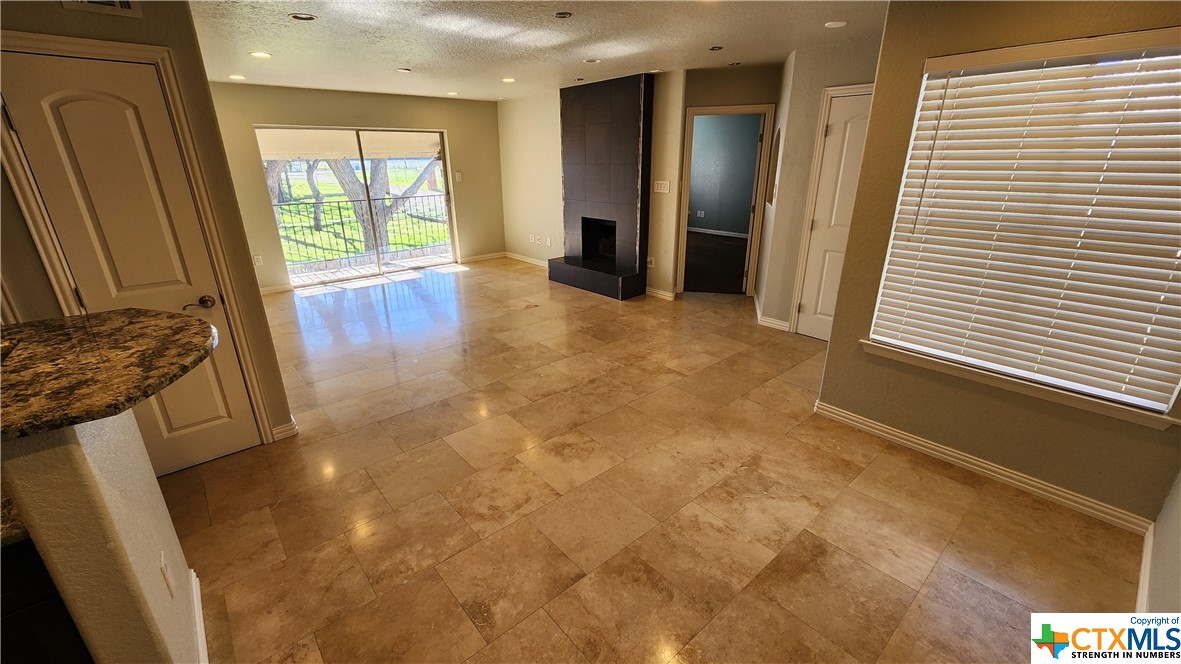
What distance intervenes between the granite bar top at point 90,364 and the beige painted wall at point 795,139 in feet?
14.6

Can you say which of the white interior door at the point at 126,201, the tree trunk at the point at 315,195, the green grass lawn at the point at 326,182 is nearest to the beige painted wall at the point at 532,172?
the green grass lawn at the point at 326,182

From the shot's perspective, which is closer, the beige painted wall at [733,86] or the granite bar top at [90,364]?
the granite bar top at [90,364]

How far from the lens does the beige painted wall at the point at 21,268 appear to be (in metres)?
Answer: 1.98

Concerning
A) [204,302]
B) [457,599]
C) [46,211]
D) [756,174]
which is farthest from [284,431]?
[756,174]

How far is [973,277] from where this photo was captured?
240 centimetres

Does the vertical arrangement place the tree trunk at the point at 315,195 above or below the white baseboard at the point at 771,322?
above

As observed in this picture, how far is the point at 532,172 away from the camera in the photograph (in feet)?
23.6

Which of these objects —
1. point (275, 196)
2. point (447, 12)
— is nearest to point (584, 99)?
point (447, 12)

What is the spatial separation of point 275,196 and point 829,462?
664cm

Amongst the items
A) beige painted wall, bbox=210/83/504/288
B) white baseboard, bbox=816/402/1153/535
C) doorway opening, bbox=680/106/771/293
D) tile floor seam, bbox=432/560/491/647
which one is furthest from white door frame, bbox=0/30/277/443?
doorway opening, bbox=680/106/771/293

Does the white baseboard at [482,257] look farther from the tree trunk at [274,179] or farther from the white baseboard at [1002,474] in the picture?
the white baseboard at [1002,474]

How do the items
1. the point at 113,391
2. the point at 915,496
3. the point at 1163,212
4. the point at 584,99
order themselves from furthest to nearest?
the point at 584,99 < the point at 915,496 < the point at 1163,212 < the point at 113,391

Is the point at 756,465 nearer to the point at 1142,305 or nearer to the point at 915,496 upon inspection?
the point at 915,496

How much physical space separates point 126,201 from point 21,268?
0.48 metres
